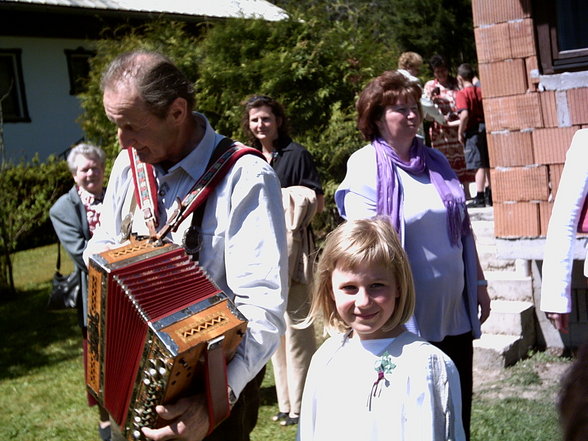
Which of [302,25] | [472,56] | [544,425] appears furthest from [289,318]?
[472,56]

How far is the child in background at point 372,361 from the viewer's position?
251 centimetres

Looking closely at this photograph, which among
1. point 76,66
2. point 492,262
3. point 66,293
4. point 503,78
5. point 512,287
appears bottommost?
point 512,287

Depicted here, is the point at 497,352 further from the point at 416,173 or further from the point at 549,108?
the point at 416,173

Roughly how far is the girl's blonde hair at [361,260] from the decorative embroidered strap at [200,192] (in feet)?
1.58

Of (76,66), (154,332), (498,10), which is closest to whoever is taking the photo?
(154,332)

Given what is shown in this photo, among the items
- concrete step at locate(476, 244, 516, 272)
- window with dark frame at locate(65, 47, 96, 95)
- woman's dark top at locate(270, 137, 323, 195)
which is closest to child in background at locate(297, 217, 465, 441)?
woman's dark top at locate(270, 137, 323, 195)

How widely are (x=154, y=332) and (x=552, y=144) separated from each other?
412 cm

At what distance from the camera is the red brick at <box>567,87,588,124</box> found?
5410mm

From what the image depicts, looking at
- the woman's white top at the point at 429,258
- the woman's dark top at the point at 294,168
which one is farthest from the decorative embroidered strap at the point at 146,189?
the woman's dark top at the point at 294,168

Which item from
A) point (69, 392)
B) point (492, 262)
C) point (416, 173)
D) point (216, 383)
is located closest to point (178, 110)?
point (216, 383)

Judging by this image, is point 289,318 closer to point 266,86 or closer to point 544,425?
point 544,425

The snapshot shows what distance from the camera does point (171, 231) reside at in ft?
8.43

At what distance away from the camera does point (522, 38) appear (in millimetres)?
5602

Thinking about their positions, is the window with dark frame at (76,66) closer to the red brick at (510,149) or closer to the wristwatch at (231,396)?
the red brick at (510,149)
